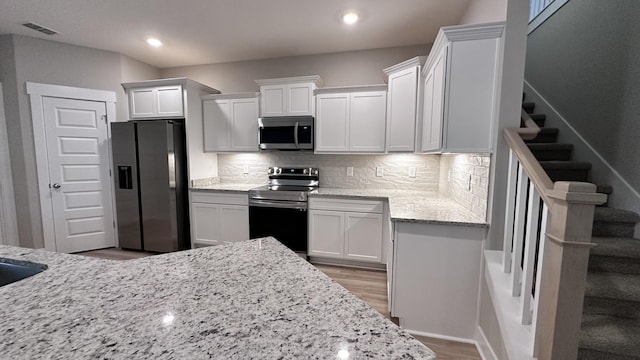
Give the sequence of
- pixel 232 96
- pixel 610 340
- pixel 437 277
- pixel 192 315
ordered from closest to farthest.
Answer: pixel 192 315 < pixel 610 340 < pixel 437 277 < pixel 232 96

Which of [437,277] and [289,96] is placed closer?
[437,277]

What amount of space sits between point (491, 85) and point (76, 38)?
4.54 metres

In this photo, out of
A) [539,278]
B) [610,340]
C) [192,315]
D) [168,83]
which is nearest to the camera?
[192,315]

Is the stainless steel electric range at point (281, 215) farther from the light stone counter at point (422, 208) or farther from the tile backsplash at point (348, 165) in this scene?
the tile backsplash at point (348, 165)

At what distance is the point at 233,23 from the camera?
280cm

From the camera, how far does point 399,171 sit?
342 centimetres

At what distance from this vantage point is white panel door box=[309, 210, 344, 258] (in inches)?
121

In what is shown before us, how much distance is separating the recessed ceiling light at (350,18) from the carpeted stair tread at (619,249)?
2676 millimetres

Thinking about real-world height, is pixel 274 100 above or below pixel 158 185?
above

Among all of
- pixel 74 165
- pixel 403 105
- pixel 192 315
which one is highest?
pixel 403 105

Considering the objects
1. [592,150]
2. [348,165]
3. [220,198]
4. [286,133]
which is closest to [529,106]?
[592,150]

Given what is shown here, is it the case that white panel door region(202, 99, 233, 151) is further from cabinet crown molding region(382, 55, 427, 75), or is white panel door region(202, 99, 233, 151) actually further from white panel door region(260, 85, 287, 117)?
cabinet crown molding region(382, 55, 427, 75)

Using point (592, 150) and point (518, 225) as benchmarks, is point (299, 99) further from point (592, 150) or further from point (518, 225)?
point (592, 150)

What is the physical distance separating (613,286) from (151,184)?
14.4 ft
